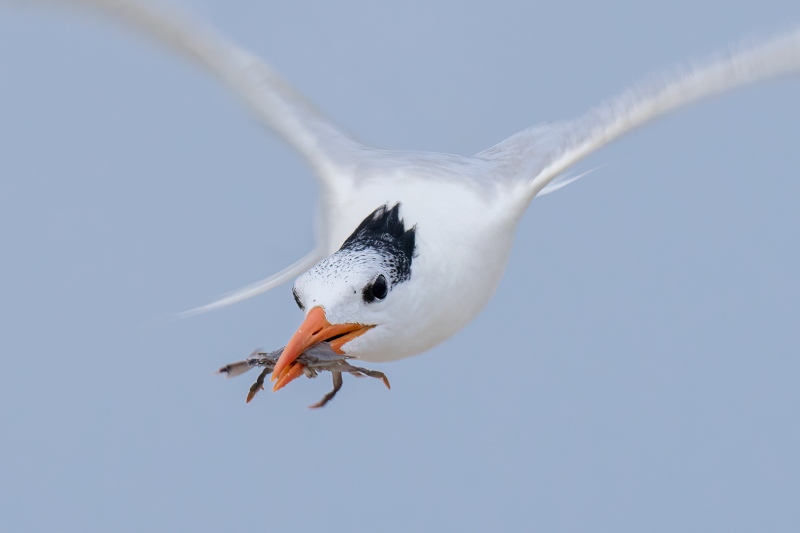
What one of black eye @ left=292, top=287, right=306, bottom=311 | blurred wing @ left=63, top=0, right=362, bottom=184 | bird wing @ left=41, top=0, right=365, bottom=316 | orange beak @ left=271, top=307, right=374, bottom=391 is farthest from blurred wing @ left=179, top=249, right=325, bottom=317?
orange beak @ left=271, top=307, right=374, bottom=391

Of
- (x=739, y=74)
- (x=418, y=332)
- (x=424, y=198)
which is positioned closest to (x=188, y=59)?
(x=424, y=198)

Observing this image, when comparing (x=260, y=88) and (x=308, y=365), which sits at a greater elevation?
(x=260, y=88)

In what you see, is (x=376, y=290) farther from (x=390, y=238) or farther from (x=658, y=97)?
(x=658, y=97)

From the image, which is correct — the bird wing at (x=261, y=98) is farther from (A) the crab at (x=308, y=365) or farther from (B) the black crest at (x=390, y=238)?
(A) the crab at (x=308, y=365)

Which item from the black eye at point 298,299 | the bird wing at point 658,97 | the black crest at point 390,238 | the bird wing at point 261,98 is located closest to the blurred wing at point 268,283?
the bird wing at point 261,98

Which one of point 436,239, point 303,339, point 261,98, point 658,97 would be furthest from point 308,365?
point 658,97

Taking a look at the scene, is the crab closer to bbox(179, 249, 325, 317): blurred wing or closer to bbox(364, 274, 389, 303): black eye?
bbox(364, 274, 389, 303): black eye

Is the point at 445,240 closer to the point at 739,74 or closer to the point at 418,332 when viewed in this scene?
the point at 418,332

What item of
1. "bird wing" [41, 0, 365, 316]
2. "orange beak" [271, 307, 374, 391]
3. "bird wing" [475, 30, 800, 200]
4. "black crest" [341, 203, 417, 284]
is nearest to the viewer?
"orange beak" [271, 307, 374, 391]
